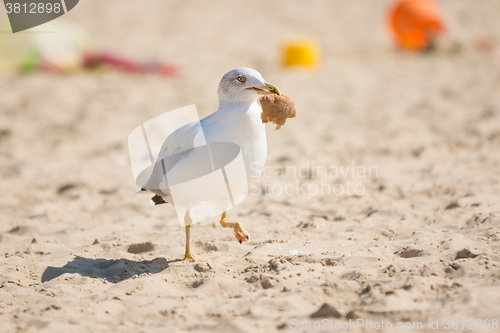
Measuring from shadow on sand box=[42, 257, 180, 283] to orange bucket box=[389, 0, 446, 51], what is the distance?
361 inches

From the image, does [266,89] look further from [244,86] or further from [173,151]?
[173,151]

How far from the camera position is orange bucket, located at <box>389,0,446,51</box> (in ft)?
34.6

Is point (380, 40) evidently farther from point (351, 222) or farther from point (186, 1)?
point (351, 222)

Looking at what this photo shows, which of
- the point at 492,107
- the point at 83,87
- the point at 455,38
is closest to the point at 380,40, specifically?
the point at 455,38

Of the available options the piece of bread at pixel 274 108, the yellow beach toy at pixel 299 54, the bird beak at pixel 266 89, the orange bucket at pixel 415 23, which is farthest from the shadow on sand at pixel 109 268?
the orange bucket at pixel 415 23

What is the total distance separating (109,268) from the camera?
11.2 ft

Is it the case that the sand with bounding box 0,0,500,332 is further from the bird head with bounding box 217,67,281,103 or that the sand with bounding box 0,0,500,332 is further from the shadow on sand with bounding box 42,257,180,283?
the bird head with bounding box 217,67,281,103

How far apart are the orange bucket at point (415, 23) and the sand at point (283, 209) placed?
70cm

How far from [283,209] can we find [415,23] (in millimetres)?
7939

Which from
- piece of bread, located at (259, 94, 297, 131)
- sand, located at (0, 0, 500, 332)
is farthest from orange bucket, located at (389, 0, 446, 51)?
piece of bread, located at (259, 94, 297, 131)

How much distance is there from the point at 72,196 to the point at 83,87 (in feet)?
13.3

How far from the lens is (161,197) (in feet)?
11.9

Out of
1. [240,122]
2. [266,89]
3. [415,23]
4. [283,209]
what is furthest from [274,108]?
[415,23]

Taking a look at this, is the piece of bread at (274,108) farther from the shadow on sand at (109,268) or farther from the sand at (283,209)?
the shadow on sand at (109,268)
